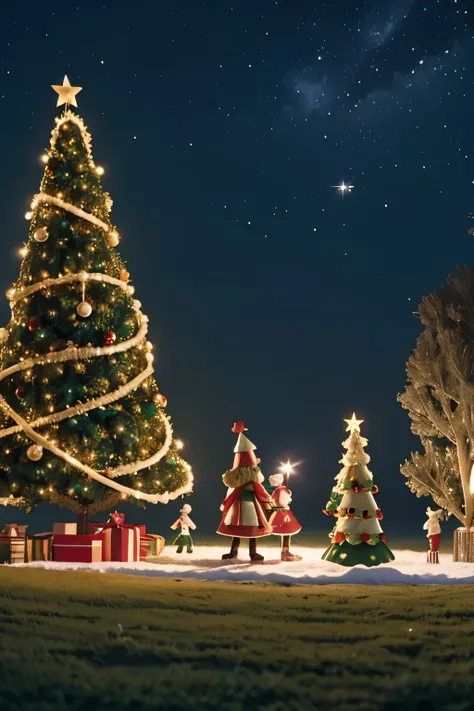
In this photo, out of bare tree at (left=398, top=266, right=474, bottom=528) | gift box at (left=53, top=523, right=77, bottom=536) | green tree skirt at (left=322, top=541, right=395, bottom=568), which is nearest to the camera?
green tree skirt at (left=322, top=541, right=395, bottom=568)

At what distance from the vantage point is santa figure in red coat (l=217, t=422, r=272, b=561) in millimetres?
19312

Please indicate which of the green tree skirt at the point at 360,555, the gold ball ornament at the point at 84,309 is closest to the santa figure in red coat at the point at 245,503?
the green tree skirt at the point at 360,555

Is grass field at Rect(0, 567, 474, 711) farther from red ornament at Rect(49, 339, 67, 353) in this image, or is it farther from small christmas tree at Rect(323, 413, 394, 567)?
red ornament at Rect(49, 339, 67, 353)

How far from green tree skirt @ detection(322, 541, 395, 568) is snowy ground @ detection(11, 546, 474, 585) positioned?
0.26m

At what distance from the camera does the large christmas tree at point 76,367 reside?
755 inches

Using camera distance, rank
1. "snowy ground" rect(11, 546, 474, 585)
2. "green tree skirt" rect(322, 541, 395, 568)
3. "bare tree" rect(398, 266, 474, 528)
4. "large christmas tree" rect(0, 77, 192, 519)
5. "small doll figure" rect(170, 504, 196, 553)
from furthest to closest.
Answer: "small doll figure" rect(170, 504, 196, 553) < "bare tree" rect(398, 266, 474, 528) < "large christmas tree" rect(0, 77, 192, 519) < "green tree skirt" rect(322, 541, 395, 568) < "snowy ground" rect(11, 546, 474, 585)

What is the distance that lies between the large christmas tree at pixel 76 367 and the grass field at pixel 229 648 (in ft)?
15.9

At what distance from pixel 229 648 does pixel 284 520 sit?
9.97m

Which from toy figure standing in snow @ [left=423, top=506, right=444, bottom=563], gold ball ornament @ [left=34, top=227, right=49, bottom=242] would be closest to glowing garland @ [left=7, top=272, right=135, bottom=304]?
gold ball ornament @ [left=34, top=227, right=49, bottom=242]

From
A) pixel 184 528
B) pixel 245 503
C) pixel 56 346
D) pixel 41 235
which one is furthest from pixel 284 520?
pixel 41 235

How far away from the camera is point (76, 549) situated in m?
19.2

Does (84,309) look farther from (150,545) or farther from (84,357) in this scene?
(150,545)

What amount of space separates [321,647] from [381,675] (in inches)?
50.0

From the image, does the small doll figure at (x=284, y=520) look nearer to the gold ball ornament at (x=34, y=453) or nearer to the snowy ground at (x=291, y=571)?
the snowy ground at (x=291, y=571)
